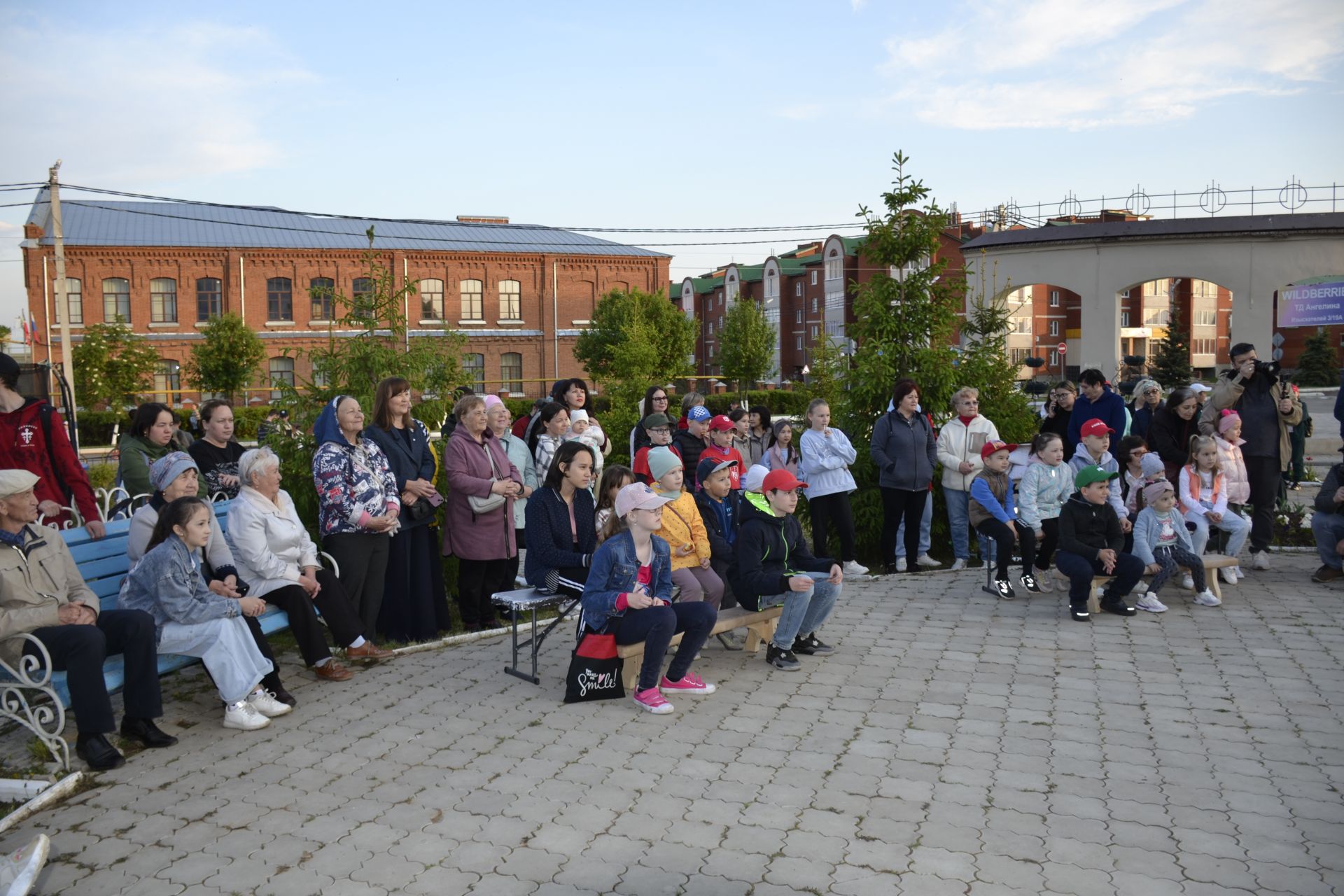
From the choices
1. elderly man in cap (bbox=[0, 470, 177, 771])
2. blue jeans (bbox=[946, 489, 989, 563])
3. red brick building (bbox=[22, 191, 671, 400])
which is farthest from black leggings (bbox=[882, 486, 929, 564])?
red brick building (bbox=[22, 191, 671, 400])

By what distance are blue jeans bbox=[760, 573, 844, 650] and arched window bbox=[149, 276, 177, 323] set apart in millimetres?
52855

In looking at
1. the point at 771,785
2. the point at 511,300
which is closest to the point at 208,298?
the point at 511,300

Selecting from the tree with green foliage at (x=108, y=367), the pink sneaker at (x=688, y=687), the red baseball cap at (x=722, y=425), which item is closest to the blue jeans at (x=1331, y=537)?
the red baseball cap at (x=722, y=425)

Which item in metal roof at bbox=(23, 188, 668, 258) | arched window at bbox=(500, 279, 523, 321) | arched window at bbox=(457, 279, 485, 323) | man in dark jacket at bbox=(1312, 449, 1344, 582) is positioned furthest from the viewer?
arched window at bbox=(500, 279, 523, 321)

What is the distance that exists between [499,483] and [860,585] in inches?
157

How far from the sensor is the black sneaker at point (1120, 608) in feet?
27.6

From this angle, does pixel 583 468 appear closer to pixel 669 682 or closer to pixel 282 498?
pixel 669 682

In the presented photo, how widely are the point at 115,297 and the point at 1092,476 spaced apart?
177 feet

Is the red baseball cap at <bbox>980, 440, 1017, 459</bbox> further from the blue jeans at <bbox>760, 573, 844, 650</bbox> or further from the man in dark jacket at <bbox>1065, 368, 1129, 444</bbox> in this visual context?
the blue jeans at <bbox>760, 573, 844, 650</bbox>

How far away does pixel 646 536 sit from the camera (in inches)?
251

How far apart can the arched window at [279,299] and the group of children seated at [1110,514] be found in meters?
50.9

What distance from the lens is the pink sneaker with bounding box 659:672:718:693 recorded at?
650cm

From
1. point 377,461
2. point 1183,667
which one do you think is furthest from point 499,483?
point 1183,667

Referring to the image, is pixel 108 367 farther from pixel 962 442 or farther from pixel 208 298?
pixel 962 442
